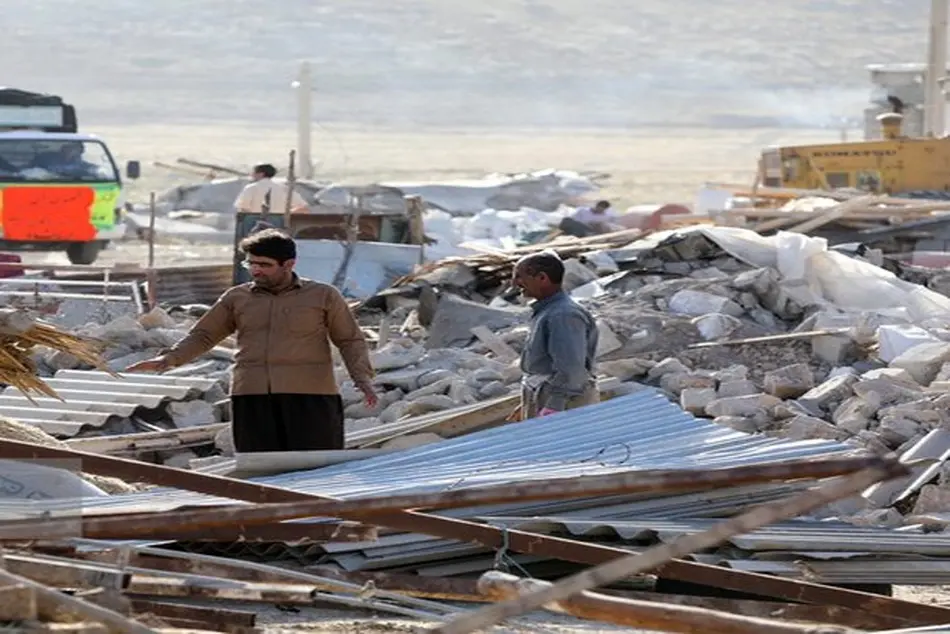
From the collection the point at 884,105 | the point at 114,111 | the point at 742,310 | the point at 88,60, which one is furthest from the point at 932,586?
the point at 88,60

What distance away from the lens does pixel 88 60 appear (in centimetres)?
9900

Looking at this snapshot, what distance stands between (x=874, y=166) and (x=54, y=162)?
944 centimetres

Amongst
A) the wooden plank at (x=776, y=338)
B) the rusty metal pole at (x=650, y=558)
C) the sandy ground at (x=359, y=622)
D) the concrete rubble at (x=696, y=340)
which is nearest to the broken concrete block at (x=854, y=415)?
the concrete rubble at (x=696, y=340)

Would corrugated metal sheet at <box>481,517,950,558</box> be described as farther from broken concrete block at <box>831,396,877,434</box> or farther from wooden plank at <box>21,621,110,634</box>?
broken concrete block at <box>831,396,877,434</box>

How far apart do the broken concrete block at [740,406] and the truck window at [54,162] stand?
46.6 ft

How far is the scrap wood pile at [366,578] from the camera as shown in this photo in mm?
4844

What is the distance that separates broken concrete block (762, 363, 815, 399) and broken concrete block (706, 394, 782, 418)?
705 millimetres

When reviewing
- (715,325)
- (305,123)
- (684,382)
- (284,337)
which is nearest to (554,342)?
(284,337)

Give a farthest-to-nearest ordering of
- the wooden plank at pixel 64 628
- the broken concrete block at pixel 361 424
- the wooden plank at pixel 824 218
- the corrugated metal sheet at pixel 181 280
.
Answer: the wooden plank at pixel 824 218
the corrugated metal sheet at pixel 181 280
the broken concrete block at pixel 361 424
the wooden plank at pixel 64 628

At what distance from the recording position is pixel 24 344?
6.94m

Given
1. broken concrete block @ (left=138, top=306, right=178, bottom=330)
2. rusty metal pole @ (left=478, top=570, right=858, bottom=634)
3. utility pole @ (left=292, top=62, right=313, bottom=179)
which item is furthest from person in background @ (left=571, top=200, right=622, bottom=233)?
rusty metal pole @ (left=478, top=570, right=858, bottom=634)

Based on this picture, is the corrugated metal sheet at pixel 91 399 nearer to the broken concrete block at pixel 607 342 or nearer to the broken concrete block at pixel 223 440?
the broken concrete block at pixel 223 440

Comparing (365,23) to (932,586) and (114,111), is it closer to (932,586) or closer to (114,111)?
(114,111)

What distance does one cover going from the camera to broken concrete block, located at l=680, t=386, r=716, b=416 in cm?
1269
